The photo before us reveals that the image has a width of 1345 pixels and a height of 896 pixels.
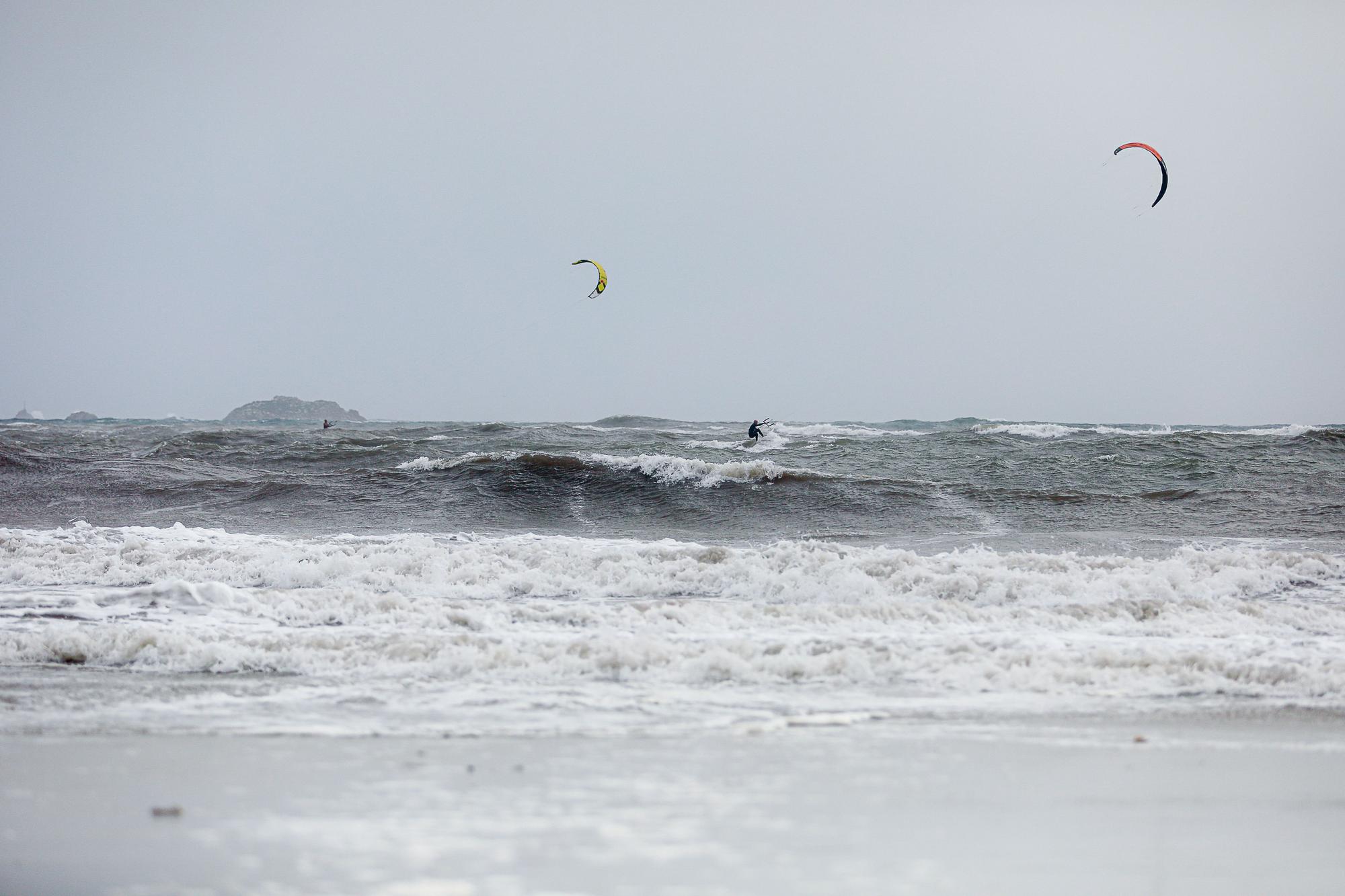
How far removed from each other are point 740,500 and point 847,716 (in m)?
9.36

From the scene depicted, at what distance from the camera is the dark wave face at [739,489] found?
456 inches

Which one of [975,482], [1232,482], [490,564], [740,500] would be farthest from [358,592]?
[1232,482]

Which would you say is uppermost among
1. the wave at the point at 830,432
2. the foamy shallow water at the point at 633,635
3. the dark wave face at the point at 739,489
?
the wave at the point at 830,432

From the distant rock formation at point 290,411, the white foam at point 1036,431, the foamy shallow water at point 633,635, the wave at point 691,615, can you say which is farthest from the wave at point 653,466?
the distant rock formation at point 290,411

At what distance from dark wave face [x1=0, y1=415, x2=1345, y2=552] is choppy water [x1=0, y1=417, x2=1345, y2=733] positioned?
0.29ft

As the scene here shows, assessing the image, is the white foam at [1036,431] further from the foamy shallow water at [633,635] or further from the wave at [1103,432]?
the foamy shallow water at [633,635]

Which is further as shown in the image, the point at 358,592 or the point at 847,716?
the point at 358,592

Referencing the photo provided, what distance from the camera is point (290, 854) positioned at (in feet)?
8.64

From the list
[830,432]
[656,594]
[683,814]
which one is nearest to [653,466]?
[656,594]

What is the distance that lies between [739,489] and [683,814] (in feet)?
36.9

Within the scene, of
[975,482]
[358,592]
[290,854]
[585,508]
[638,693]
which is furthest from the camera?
[975,482]

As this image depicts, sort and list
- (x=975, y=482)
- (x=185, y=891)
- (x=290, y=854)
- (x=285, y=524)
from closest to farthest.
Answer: (x=185, y=891), (x=290, y=854), (x=285, y=524), (x=975, y=482)

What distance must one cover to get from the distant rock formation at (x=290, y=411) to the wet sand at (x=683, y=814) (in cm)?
6282

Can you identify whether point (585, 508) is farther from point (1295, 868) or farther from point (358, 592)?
point (1295, 868)
